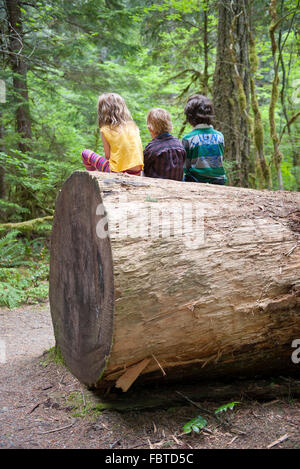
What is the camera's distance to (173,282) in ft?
7.97

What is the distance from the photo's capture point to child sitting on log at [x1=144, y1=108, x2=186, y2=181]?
14.5 feet

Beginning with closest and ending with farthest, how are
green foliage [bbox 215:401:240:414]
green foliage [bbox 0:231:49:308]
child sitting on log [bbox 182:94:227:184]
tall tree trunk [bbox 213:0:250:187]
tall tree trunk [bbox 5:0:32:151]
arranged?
green foliage [bbox 215:401:240:414] < child sitting on log [bbox 182:94:227:184] < green foliage [bbox 0:231:49:308] < tall tree trunk [bbox 213:0:250:187] < tall tree trunk [bbox 5:0:32:151]

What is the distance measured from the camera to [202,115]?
15.3 feet

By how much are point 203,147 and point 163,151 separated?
0.55 meters

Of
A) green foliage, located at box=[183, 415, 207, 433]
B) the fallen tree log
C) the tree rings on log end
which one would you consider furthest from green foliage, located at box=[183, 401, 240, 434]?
the tree rings on log end

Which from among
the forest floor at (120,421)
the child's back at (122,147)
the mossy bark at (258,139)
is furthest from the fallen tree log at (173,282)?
the mossy bark at (258,139)

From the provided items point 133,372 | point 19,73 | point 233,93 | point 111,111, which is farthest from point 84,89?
point 133,372

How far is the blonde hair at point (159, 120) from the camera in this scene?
4430 mm

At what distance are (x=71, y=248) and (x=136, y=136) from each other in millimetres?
1779

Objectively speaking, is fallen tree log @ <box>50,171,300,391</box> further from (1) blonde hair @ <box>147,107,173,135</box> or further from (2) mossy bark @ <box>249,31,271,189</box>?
(2) mossy bark @ <box>249,31,271,189</box>

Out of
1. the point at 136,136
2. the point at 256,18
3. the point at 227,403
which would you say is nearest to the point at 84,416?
the point at 227,403

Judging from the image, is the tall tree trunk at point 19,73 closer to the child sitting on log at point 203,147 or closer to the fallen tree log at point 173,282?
the child sitting on log at point 203,147

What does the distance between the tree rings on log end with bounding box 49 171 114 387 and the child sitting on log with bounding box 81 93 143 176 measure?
114 centimetres

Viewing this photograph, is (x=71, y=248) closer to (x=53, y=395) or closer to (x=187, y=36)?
(x=53, y=395)
